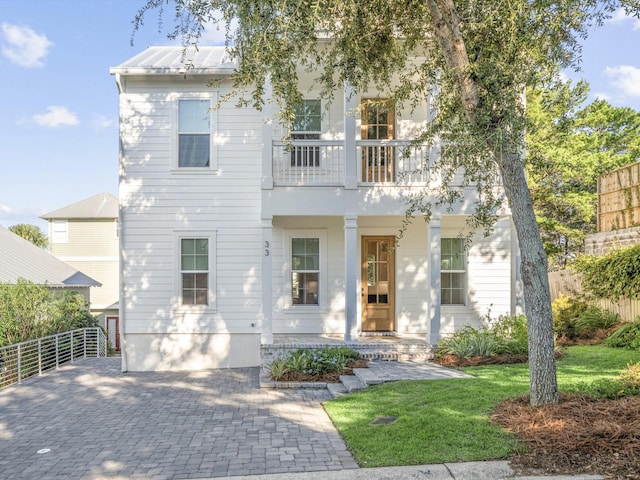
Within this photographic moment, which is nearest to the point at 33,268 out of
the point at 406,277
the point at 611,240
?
the point at 406,277

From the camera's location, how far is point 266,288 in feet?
32.2

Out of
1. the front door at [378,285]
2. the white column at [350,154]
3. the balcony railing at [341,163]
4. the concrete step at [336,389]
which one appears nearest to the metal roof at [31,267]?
the balcony railing at [341,163]

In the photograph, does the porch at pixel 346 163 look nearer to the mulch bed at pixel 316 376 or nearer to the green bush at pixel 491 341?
the green bush at pixel 491 341

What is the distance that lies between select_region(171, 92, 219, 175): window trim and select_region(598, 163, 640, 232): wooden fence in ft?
34.2

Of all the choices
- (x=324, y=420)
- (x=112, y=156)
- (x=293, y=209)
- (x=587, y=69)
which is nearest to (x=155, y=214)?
(x=112, y=156)

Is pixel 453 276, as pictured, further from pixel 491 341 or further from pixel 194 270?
pixel 194 270

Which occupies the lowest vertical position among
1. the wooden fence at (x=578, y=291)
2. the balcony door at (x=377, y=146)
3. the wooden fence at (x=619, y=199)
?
the wooden fence at (x=578, y=291)

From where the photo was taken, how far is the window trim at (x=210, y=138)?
10875 millimetres

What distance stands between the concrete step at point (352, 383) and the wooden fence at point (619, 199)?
28.1 feet

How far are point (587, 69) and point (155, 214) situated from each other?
8.92m

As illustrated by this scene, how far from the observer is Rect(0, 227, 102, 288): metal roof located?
1728 centimetres

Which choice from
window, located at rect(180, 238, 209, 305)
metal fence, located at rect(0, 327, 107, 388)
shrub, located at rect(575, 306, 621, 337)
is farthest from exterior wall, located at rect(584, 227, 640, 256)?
metal fence, located at rect(0, 327, 107, 388)

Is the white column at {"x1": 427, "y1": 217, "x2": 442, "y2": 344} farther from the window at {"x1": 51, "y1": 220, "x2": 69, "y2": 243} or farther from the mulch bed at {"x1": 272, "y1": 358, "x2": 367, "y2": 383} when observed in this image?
the window at {"x1": 51, "y1": 220, "x2": 69, "y2": 243}

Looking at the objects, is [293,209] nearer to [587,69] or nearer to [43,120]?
[587,69]
